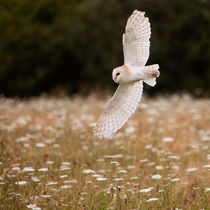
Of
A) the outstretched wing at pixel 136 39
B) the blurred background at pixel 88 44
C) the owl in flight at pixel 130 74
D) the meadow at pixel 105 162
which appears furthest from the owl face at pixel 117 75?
the blurred background at pixel 88 44

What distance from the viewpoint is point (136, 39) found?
159 inches

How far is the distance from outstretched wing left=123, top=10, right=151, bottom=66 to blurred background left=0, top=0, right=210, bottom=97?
1452 centimetres

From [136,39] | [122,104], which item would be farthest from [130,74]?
[122,104]

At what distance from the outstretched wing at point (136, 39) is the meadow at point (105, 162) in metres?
1.04

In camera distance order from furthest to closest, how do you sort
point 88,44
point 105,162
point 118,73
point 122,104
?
point 88,44
point 105,162
point 122,104
point 118,73

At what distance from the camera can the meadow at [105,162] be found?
350 cm

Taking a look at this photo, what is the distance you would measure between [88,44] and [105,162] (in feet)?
53.2

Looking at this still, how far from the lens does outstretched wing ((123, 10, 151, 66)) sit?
13.0 ft

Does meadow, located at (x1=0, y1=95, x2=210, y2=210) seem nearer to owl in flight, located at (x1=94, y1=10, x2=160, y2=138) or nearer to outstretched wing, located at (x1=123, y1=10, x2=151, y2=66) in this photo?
owl in flight, located at (x1=94, y1=10, x2=160, y2=138)

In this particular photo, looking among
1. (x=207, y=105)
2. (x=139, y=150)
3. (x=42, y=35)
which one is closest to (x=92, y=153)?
(x=139, y=150)

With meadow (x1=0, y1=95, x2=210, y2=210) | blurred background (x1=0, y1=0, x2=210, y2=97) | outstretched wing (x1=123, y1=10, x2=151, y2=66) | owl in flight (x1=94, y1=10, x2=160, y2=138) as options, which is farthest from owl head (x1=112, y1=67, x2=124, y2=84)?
blurred background (x1=0, y1=0, x2=210, y2=97)

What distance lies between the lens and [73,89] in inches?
825

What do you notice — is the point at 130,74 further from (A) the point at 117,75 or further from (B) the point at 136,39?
(B) the point at 136,39

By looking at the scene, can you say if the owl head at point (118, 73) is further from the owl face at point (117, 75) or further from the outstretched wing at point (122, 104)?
the outstretched wing at point (122, 104)
